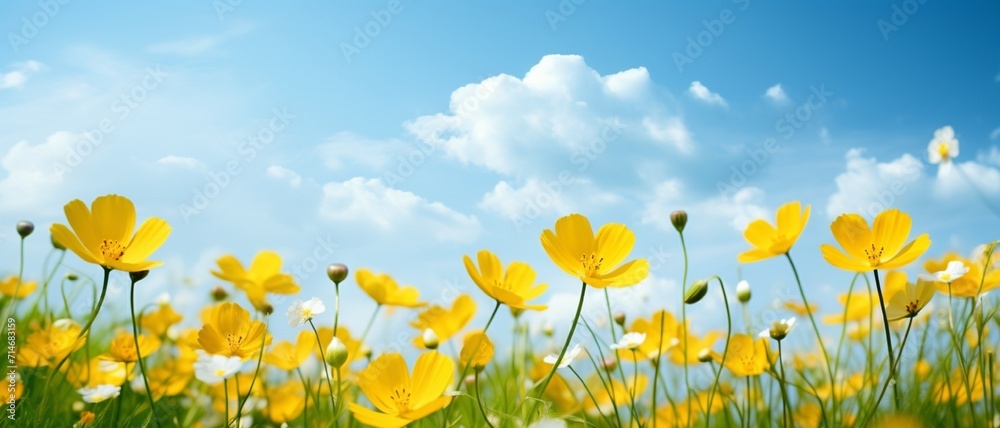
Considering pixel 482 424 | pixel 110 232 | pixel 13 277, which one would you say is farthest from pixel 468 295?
pixel 13 277

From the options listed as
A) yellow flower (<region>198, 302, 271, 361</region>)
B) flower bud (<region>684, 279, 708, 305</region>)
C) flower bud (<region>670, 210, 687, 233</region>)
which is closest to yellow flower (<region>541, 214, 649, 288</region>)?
flower bud (<region>684, 279, 708, 305</region>)

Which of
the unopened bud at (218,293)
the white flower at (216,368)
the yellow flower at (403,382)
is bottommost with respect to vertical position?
the white flower at (216,368)

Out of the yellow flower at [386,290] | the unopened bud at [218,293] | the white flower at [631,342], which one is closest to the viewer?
the white flower at [631,342]

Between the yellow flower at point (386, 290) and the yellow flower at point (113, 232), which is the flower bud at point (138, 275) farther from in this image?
the yellow flower at point (386, 290)

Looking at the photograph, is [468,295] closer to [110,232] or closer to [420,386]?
[420,386]

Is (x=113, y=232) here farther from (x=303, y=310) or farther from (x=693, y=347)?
(x=693, y=347)

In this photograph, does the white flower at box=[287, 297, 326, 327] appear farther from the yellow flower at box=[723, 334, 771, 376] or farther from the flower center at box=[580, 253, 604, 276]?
the yellow flower at box=[723, 334, 771, 376]

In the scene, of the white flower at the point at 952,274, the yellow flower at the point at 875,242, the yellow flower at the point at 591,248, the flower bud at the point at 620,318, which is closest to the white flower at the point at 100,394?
the yellow flower at the point at 591,248
